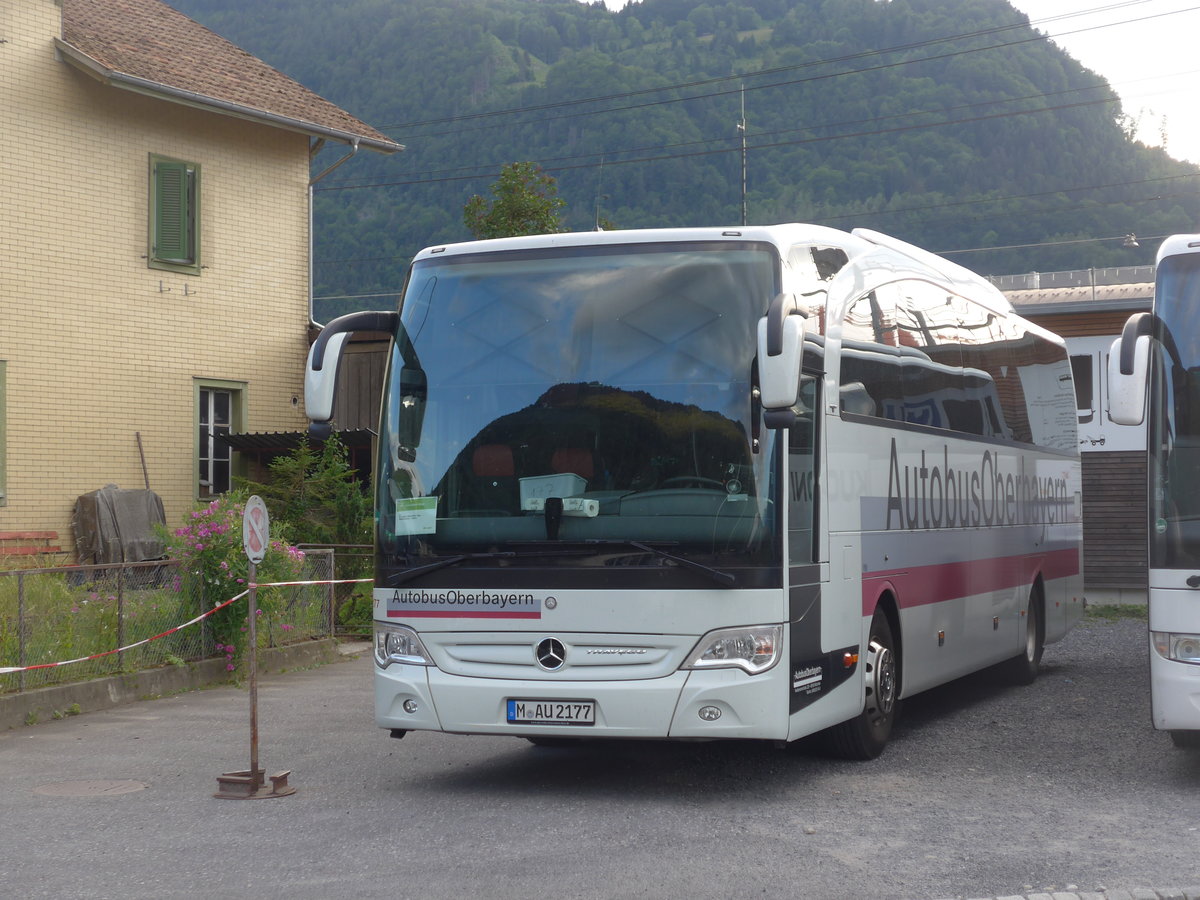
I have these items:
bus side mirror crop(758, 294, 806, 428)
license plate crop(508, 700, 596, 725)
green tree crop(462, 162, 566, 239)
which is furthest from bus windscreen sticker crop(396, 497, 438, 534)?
green tree crop(462, 162, 566, 239)

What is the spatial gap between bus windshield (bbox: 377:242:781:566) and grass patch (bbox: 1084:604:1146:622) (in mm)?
16697

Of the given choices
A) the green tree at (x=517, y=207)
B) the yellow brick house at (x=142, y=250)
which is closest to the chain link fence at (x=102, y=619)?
the yellow brick house at (x=142, y=250)

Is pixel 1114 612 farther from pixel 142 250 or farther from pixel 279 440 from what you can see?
pixel 142 250

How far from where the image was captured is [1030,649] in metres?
14.9

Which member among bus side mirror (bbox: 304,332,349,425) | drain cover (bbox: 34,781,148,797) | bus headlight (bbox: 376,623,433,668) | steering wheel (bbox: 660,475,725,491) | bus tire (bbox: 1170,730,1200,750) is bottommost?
drain cover (bbox: 34,781,148,797)

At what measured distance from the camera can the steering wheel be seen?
8.76 metres

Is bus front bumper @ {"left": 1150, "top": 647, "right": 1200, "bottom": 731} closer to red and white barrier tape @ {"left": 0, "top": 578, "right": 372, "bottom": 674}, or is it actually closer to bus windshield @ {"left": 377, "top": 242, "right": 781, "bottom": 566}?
bus windshield @ {"left": 377, "top": 242, "right": 781, "bottom": 566}

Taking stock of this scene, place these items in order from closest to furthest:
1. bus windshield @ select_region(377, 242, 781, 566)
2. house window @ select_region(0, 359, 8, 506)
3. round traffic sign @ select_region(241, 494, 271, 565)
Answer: bus windshield @ select_region(377, 242, 781, 566)
round traffic sign @ select_region(241, 494, 271, 565)
house window @ select_region(0, 359, 8, 506)

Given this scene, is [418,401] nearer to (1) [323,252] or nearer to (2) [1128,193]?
(1) [323,252]

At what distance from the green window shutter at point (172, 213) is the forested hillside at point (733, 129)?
140 feet

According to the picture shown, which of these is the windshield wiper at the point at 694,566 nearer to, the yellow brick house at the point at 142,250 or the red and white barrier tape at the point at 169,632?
the red and white barrier tape at the point at 169,632

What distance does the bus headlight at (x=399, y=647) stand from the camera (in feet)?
30.2

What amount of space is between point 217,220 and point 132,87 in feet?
8.77

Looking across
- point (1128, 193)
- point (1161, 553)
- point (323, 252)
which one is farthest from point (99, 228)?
point (1128, 193)
